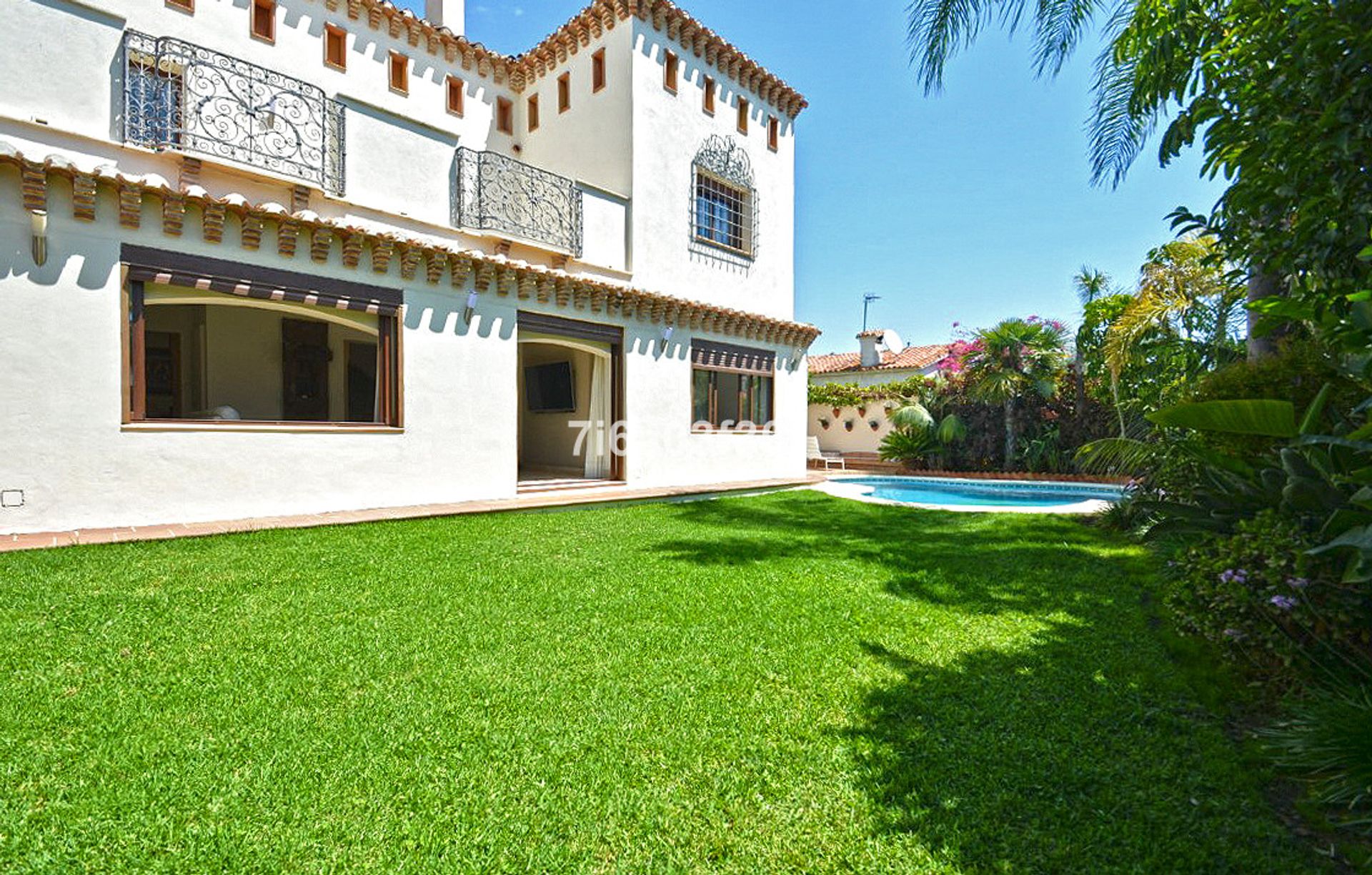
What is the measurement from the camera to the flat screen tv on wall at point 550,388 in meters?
14.8

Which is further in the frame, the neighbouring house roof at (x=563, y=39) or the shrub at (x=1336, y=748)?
the neighbouring house roof at (x=563, y=39)

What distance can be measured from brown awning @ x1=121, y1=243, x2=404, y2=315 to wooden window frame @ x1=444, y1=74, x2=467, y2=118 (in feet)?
18.6

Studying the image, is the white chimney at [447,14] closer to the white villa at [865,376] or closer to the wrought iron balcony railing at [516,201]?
the wrought iron balcony railing at [516,201]

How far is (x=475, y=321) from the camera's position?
10336 millimetres

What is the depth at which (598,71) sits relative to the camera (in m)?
13.0

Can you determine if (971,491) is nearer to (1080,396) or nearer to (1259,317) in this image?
(1080,396)

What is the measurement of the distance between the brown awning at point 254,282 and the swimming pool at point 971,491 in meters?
9.69

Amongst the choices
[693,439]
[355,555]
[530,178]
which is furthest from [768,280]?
[355,555]

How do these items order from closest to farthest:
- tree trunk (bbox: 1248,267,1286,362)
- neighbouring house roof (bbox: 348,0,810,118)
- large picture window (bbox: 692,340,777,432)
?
tree trunk (bbox: 1248,267,1286,362) < neighbouring house roof (bbox: 348,0,810,118) < large picture window (bbox: 692,340,777,432)

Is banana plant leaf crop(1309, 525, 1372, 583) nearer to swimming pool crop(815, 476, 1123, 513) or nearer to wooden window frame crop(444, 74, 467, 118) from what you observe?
swimming pool crop(815, 476, 1123, 513)

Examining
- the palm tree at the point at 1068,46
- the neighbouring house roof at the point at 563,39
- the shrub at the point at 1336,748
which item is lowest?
the shrub at the point at 1336,748

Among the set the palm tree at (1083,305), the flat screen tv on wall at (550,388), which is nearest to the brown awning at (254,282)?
the flat screen tv on wall at (550,388)

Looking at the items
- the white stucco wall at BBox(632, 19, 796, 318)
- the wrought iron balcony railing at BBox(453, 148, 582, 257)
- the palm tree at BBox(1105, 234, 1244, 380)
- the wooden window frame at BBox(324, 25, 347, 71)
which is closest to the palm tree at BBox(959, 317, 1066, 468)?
the palm tree at BBox(1105, 234, 1244, 380)

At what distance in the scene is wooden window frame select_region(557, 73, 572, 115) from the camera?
13.5 m
